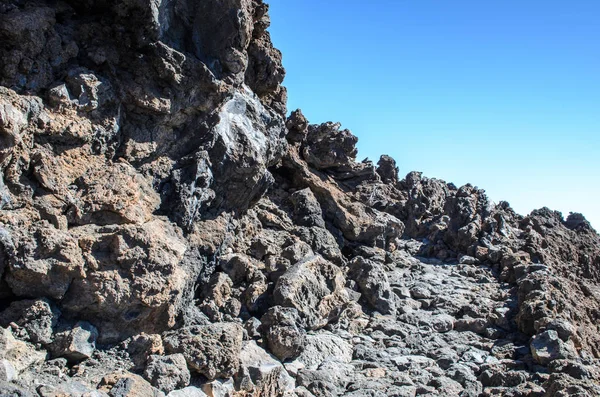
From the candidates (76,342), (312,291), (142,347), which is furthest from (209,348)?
(312,291)

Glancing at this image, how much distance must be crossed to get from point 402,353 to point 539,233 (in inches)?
566

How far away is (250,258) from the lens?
13.5m

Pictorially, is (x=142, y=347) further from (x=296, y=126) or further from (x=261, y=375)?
(x=296, y=126)

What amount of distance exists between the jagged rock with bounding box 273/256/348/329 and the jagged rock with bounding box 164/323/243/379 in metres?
2.51

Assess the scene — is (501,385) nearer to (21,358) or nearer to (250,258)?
(250,258)

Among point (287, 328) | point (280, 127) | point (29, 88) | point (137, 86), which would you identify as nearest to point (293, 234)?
point (280, 127)

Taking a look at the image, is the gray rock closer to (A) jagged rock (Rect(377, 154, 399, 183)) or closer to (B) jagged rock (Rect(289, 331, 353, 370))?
(B) jagged rock (Rect(289, 331, 353, 370))

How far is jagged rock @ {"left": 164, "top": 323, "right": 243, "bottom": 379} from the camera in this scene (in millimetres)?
8859

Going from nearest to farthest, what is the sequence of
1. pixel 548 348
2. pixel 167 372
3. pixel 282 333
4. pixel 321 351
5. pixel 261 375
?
pixel 167 372
pixel 261 375
pixel 282 333
pixel 321 351
pixel 548 348

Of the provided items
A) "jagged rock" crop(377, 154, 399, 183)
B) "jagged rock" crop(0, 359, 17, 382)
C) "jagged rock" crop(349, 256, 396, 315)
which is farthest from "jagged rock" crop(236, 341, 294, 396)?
"jagged rock" crop(377, 154, 399, 183)

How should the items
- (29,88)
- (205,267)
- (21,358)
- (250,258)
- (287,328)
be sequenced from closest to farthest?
1. (21,358)
2. (29,88)
3. (287,328)
4. (205,267)
5. (250,258)

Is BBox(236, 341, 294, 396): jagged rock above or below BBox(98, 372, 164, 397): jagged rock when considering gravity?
above

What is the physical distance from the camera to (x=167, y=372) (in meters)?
8.30

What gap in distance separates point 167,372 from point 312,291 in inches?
194
